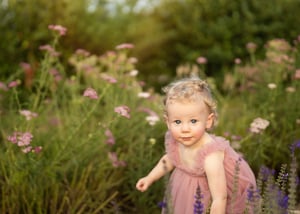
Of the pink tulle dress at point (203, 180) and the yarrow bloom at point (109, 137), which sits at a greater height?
the yarrow bloom at point (109, 137)

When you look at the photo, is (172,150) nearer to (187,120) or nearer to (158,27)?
(187,120)

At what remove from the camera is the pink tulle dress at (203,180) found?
2.63 meters

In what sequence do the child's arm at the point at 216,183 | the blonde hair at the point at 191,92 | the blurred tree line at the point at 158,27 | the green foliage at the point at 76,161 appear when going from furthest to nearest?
1. the blurred tree line at the point at 158,27
2. the green foliage at the point at 76,161
3. the blonde hair at the point at 191,92
4. the child's arm at the point at 216,183

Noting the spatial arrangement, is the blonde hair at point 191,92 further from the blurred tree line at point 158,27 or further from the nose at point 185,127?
the blurred tree line at point 158,27

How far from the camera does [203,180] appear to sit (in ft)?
8.87

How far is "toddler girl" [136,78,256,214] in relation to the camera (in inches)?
101

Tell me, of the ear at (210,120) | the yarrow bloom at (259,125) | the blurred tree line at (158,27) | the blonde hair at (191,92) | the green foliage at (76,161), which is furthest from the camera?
the blurred tree line at (158,27)

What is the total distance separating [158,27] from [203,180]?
5.77m

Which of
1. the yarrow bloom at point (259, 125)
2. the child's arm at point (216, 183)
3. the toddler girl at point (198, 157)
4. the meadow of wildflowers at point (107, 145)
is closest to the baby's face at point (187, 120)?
the toddler girl at point (198, 157)

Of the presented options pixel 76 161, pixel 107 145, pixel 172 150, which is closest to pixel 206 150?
pixel 172 150

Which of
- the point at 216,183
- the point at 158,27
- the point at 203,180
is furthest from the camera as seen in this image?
the point at 158,27

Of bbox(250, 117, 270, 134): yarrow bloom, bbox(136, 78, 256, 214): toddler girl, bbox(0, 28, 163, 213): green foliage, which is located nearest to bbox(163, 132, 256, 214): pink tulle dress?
bbox(136, 78, 256, 214): toddler girl

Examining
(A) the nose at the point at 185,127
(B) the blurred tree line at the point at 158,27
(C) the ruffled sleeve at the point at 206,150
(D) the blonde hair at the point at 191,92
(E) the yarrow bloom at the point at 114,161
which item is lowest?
(C) the ruffled sleeve at the point at 206,150

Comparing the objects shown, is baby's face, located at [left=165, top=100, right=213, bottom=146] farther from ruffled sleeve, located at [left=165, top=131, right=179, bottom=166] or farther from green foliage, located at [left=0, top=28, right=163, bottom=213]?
green foliage, located at [left=0, top=28, right=163, bottom=213]
